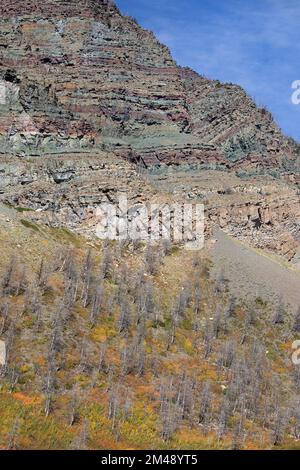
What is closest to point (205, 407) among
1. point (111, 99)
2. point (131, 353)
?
point (131, 353)

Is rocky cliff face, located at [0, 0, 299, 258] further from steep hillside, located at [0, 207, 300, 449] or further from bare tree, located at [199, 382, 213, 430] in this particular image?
bare tree, located at [199, 382, 213, 430]

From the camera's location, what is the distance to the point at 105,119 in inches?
4560

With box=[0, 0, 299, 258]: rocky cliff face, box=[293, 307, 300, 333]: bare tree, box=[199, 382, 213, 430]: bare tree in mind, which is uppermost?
box=[0, 0, 299, 258]: rocky cliff face

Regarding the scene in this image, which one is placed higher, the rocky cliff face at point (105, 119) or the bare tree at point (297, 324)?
the rocky cliff face at point (105, 119)

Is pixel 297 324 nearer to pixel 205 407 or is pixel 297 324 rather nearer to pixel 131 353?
pixel 131 353

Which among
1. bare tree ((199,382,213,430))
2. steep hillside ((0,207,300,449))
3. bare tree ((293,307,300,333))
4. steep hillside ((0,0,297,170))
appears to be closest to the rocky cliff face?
steep hillside ((0,0,297,170))

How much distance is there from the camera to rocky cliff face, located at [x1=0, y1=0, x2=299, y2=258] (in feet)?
296

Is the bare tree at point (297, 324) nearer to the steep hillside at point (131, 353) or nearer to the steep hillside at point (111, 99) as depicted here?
the steep hillside at point (131, 353)

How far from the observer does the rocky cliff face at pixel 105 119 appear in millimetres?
90188

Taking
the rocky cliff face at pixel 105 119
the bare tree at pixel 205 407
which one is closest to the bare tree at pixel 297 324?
the bare tree at pixel 205 407

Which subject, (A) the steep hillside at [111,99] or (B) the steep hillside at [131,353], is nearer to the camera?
(B) the steep hillside at [131,353]

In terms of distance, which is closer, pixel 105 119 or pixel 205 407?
pixel 205 407

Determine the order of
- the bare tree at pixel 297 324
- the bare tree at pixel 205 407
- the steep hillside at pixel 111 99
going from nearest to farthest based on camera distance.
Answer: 1. the bare tree at pixel 205 407
2. the bare tree at pixel 297 324
3. the steep hillside at pixel 111 99
